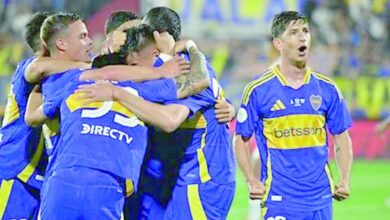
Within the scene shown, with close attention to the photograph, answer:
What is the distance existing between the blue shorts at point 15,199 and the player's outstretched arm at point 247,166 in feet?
4.99

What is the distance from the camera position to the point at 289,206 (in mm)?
7129

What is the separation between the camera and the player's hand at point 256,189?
7.13 metres

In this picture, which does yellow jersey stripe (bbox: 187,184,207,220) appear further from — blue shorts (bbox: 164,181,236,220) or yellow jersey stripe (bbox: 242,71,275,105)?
yellow jersey stripe (bbox: 242,71,275,105)

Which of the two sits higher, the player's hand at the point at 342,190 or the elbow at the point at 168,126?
the elbow at the point at 168,126

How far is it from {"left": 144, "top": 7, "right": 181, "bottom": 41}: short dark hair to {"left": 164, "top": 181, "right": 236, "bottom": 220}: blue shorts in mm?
1056

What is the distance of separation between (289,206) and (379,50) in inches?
566

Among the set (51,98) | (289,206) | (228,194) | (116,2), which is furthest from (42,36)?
(116,2)

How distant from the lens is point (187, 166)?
265 inches

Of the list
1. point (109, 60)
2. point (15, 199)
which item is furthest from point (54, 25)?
point (15, 199)

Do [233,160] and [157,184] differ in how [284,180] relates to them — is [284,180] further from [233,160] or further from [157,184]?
[157,184]

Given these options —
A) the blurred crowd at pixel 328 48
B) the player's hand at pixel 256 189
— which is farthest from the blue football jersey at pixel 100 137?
the blurred crowd at pixel 328 48

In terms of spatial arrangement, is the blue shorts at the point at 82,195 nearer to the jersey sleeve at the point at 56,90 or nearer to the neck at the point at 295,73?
the jersey sleeve at the point at 56,90

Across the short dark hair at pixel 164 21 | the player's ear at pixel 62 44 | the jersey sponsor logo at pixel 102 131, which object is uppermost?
the short dark hair at pixel 164 21

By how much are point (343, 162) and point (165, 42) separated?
5.41ft
